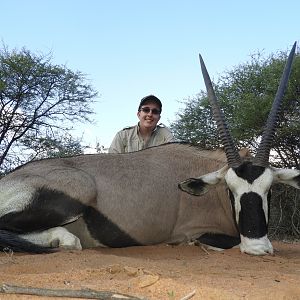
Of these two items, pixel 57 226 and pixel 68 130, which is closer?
pixel 57 226

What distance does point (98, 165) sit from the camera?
4.88 m

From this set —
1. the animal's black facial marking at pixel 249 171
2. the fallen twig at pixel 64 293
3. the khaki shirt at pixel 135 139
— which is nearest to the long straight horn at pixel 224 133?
the animal's black facial marking at pixel 249 171

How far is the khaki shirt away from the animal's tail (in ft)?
8.58

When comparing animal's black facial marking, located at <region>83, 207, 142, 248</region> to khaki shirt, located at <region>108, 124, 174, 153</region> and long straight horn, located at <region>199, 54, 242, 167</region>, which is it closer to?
long straight horn, located at <region>199, 54, 242, 167</region>

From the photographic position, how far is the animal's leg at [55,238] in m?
4.27

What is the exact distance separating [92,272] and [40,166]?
2114 millimetres

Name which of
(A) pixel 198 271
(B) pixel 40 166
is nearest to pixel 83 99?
(B) pixel 40 166

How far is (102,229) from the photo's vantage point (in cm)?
455

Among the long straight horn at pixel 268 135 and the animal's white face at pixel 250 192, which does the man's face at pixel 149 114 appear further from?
the animal's white face at pixel 250 192

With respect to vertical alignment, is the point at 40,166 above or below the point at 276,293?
above

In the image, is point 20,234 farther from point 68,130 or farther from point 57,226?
point 68,130

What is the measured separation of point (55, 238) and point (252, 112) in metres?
8.88

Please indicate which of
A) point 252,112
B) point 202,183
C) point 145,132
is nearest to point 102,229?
point 202,183

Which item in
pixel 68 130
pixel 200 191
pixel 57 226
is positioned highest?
pixel 68 130
